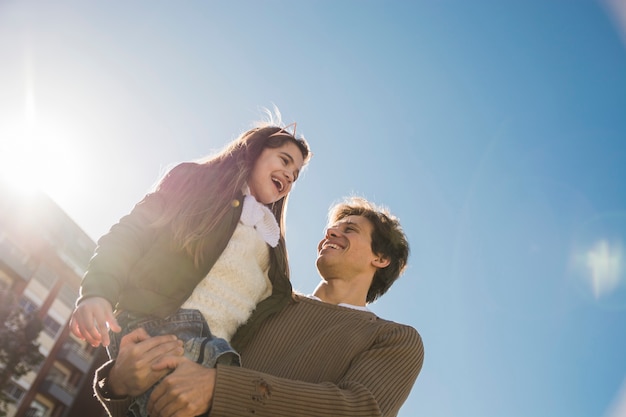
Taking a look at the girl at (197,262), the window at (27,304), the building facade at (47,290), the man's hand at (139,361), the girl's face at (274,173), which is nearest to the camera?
the man's hand at (139,361)

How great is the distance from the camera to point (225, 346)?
6.93 ft

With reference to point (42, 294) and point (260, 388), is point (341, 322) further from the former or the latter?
point (42, 294)

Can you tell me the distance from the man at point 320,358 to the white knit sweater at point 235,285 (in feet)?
0.57

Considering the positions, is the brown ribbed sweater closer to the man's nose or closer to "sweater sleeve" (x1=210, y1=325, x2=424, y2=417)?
"sweater sleeve" (x1=210, y1=325, x2=424, y2=417)

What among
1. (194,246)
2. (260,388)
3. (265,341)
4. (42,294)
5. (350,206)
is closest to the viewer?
(260,388)

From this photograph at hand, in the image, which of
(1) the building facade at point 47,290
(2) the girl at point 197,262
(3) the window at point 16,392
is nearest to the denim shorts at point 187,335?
(2) the girl at point 197,262

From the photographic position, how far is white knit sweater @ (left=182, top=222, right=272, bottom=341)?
2.43 meters

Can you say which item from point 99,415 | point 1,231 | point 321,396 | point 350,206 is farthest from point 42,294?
point 321,396

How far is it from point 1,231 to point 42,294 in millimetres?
4661

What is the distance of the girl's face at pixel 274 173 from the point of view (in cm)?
330

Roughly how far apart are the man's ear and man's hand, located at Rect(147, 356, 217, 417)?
8.03 ft

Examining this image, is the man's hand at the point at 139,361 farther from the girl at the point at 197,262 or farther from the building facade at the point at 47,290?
the building facade at the point at 47,290

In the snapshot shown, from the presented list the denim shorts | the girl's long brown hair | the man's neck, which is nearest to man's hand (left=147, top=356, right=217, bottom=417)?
the denim shorts

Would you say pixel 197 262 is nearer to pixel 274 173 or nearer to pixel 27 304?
pixel 274 173
